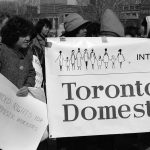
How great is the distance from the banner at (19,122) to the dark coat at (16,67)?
12cm

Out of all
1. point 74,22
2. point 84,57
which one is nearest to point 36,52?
point 74,22

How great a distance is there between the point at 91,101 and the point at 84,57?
17.7 inches

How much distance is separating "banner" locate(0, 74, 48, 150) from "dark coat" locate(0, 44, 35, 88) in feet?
0.39

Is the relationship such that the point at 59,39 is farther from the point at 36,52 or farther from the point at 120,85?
the point at 36,52

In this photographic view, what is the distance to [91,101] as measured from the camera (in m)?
4.52

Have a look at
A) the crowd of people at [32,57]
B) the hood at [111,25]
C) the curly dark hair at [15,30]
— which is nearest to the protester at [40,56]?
the crowd of people at [32,57]

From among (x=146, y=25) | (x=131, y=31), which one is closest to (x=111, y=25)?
(x=146, y=25)

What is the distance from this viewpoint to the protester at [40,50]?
469 centimetres

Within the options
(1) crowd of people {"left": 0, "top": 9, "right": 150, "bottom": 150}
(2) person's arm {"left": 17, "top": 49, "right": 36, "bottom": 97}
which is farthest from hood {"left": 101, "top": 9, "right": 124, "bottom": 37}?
(2) person's arm {"left": 17, "top": 49, "right": 36, "bottom": 97}

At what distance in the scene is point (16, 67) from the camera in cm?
434

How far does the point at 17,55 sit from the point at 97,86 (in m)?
0.86

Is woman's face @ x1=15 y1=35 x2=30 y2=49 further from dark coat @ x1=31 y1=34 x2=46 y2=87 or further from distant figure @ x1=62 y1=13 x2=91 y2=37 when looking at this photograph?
dark coat @ x1=31 y1=34 x2=46 y2=87

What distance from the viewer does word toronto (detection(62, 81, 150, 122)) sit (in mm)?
4477

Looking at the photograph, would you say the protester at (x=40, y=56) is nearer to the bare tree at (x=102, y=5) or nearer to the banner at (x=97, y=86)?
the banner at (x=97, y=86)
